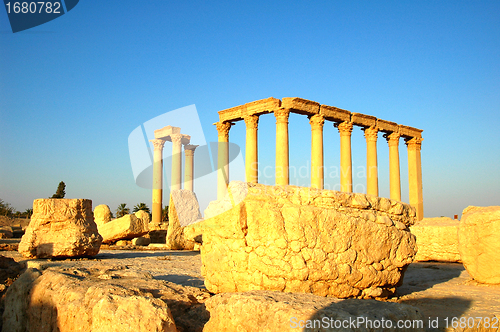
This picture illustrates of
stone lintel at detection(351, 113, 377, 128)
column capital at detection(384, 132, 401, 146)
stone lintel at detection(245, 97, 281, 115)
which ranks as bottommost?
column capital at detection(384, 132, 401, 146)

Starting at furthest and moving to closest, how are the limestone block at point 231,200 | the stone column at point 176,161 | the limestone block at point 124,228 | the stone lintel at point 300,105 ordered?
the stone column at point 176,161, the stone lintel at point 300,105, the limestone block at point 124,228, the limestone block at point 231,200

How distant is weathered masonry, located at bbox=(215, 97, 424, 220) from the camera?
1883 centimetres

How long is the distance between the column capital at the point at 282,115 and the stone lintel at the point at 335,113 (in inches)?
92.5

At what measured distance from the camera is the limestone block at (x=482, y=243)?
563 centimetres

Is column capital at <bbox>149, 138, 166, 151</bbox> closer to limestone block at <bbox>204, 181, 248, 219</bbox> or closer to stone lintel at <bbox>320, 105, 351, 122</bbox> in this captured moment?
stone lintel at <bbox>320, 105, 351, 122</bbox>

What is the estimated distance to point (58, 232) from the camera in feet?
29.1

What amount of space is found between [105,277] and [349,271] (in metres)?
2.73

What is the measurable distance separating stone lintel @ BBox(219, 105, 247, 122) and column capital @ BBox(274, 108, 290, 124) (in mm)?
2357

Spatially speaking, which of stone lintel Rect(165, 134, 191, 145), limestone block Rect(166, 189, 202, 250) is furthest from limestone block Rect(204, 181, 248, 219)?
stone lintel Rect(165, 134, 191, 145)

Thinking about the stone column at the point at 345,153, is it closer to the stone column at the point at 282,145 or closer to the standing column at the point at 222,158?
the stone column at the point at 282,145

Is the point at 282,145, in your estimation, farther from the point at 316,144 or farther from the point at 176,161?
the point at 176,161

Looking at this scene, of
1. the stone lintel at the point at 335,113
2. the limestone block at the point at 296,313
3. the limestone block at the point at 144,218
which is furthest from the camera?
the stone lintel at the point at 335,113

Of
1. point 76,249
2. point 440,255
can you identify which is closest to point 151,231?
point 76,249

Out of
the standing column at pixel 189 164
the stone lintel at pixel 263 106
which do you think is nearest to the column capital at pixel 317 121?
the stone lintel at pixel 263 106
